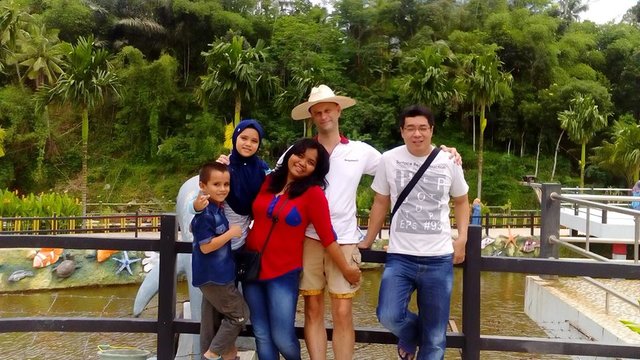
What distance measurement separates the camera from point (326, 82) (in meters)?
28.9

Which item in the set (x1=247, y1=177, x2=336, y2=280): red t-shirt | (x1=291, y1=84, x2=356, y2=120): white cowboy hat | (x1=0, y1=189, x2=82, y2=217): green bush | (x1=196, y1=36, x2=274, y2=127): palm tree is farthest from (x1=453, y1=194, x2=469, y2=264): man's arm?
(x1=196, y1=36, x2=274, y2=127): palm tree

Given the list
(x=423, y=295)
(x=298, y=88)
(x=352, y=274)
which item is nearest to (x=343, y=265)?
(x=352, y=274)

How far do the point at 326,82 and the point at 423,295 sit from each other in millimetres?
26746

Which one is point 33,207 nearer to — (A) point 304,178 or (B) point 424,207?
(A) point 304,178

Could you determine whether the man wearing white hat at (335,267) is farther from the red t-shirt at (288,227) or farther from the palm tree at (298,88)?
the palm tree at (298,88)

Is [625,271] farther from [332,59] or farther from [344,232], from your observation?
[332,59]

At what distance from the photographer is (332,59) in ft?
100

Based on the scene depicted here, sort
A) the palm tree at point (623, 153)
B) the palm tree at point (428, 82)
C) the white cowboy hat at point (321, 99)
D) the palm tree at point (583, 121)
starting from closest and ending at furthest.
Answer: the white cowboy hat at point (321, 99)
the palm tree at point (623, 153)
the palm tree at point (583, 121)
the palm tree at point (428, 82)

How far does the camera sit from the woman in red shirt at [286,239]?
8.27 ft

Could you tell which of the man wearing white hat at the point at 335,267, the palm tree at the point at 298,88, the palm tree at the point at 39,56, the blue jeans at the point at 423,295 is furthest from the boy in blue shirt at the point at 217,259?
the palm tree at the point at 39,56

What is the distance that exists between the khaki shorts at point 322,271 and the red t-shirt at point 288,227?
6cm

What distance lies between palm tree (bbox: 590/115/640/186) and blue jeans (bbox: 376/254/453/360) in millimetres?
23800

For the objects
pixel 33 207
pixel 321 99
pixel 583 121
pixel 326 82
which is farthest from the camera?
pixel 326 82

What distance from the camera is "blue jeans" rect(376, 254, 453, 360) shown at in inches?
102
